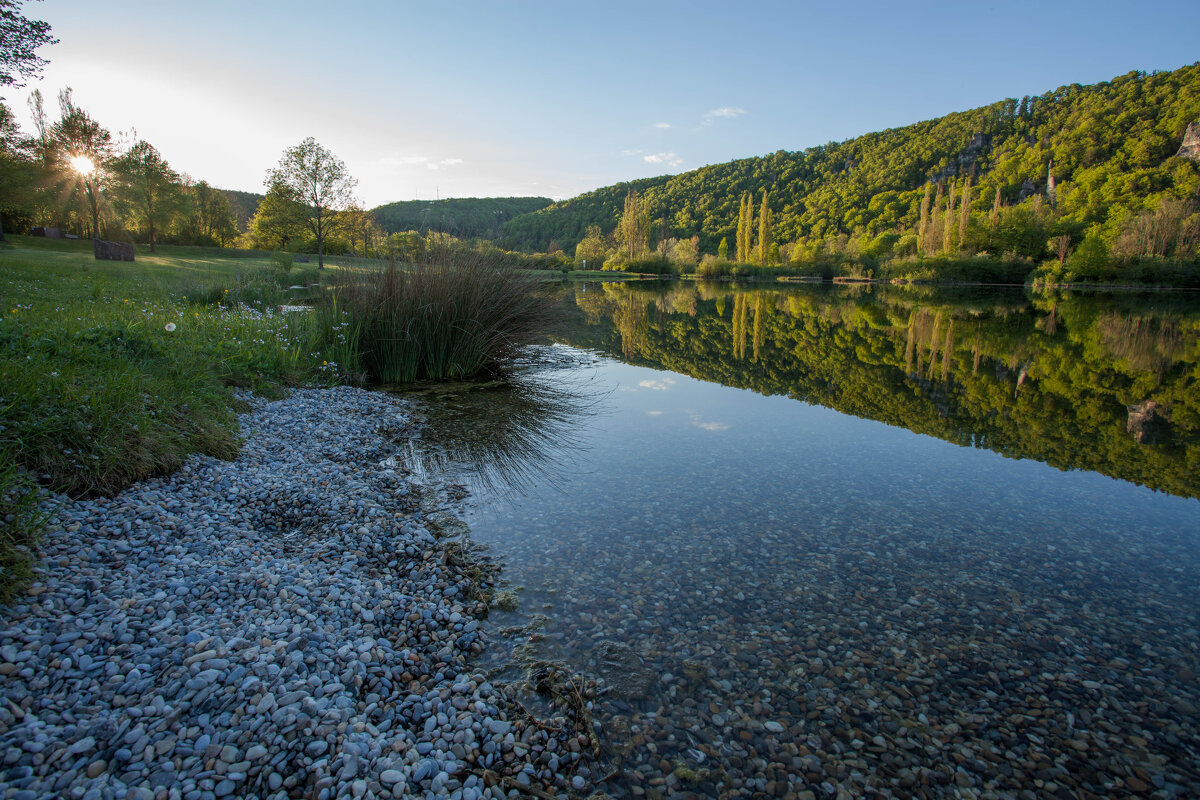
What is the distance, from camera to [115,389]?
3.96m

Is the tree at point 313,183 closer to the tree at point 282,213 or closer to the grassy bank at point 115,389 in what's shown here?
the tree at point 282,213

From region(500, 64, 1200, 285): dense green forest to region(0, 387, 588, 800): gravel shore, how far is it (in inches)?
307

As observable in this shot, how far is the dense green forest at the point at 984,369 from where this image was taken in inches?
239

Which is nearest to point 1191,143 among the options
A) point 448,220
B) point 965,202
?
point 965,202

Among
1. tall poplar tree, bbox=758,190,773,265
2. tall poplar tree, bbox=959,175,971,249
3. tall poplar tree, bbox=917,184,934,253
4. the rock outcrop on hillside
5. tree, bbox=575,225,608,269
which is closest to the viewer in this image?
tall poplar tree, bbox=959,175,971,249

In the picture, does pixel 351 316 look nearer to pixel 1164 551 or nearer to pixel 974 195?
pixel 1164 551

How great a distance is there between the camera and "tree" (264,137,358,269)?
Result: 38.9m

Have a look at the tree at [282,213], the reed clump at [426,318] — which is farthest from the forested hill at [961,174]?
the reed clump at [426,318]

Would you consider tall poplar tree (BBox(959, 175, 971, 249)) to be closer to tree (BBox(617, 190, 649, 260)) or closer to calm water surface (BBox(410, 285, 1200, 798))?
tree (BBox(617, 190, 649, 260))

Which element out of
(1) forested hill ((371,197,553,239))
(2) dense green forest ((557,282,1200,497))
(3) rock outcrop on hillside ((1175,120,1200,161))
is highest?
(3) rock outcrop on hillside ((1175,120,1200,161))

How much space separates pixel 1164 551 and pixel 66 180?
46607 mm

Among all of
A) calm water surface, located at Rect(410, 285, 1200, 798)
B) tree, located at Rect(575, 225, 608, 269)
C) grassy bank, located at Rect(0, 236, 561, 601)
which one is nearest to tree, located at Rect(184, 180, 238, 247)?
tree, located at Rect(575, 225, 608, 269)

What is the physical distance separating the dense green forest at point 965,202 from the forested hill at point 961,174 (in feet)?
0.78

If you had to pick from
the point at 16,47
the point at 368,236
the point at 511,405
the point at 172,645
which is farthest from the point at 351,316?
the point at 16,47
